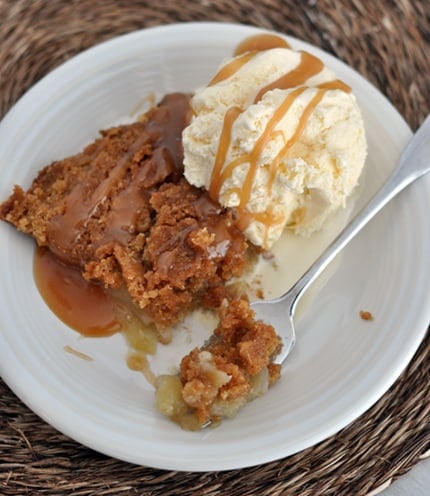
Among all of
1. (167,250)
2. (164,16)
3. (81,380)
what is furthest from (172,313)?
(164,16)

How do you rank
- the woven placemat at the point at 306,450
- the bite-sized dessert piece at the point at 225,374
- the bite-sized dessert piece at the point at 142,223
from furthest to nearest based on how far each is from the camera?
1. the bite-sized dessert piece at the point at 142,223
2. the woven placemat at the point at 306,450
3. the bite-sized dessert piece at the point at 225,374

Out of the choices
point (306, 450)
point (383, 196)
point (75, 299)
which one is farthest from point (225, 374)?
point (383, 196)

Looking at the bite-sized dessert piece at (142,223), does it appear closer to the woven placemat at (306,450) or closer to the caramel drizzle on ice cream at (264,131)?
the caramel drizzle on ice cream at (264,131)

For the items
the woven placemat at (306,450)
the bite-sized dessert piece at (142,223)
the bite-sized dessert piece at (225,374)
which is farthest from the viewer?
the bite-sized dessert piece at (142,223)

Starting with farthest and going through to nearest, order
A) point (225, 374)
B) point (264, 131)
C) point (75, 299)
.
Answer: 1. point (75, 299)
2. point (264, 131)
3. point (225, 374)

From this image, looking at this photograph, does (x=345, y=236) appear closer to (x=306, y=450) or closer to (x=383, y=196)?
(x=383, y=196)

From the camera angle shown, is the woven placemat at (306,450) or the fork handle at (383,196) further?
the fork handle at (383,196)

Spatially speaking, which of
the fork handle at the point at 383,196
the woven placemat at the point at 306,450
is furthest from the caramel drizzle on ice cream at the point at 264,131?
the woven placemat at the point at 306,450
